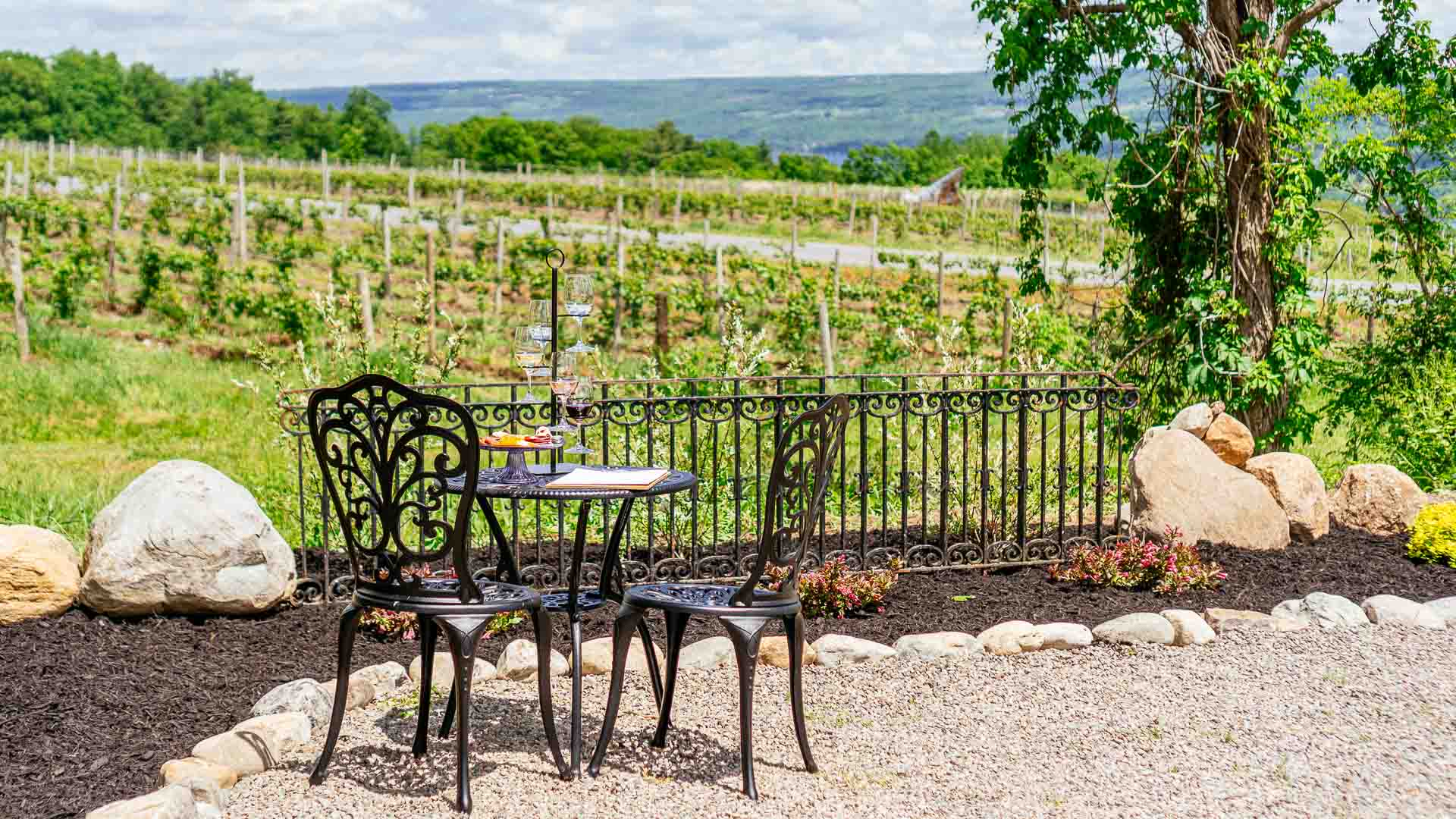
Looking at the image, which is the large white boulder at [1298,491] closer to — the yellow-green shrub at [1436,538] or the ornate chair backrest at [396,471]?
the yellow-green shrub at [1436,538]

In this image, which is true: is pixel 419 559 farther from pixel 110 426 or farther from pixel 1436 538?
pixel 110 426

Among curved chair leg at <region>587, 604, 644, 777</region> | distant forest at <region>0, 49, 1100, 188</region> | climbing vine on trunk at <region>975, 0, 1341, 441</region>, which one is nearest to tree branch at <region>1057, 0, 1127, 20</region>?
climbing vine on trunk at <region>975, 0, 1341, 441</region>

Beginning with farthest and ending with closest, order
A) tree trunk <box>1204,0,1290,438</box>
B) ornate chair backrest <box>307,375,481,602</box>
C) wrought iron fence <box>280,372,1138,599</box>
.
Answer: tree trunk <box>1204,0,1290,438</box>
wrought iron fence <box>280,372,1138,599</box>
ornate chair backrest <box>307,375,481,602</box>

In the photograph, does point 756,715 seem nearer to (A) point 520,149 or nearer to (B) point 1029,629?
(B) point 1029,629

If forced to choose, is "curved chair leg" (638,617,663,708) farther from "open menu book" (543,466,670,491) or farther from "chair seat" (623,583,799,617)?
"open menu book" (543,466,670,491)

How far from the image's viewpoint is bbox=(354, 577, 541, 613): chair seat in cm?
361

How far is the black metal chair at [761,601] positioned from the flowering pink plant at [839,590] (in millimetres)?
1591

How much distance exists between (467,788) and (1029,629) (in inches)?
95.9

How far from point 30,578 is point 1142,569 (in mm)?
4522

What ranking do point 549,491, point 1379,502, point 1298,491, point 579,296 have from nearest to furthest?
1. point 549,491
2. point 579,296
3. point 1298,491
4. point 1379,502

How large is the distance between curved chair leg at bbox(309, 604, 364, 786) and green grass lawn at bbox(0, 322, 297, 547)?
327cm

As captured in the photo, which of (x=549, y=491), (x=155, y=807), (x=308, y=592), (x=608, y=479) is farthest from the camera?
(x=308, y=592)

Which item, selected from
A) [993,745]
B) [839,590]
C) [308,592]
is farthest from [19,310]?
[993,745]

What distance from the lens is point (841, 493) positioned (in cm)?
591
